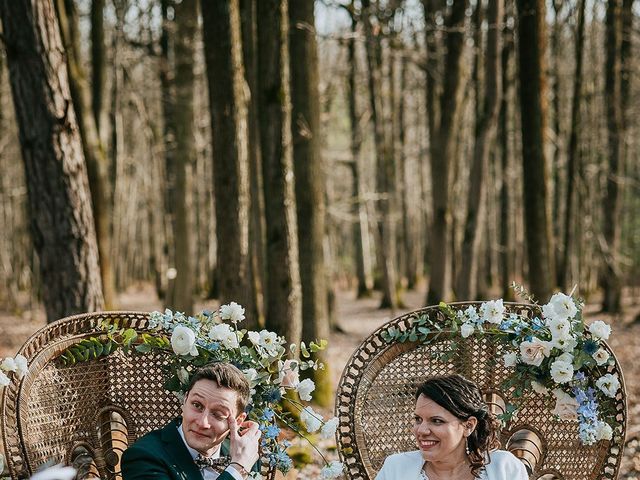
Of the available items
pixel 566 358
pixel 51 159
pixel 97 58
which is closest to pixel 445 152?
pixel 97 58

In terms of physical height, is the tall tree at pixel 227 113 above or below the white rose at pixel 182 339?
above

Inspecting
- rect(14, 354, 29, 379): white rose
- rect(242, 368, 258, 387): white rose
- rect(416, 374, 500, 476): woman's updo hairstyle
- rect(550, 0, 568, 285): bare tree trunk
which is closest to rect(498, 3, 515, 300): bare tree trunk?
rect(550, 0, 568, 285): bare tree trunk

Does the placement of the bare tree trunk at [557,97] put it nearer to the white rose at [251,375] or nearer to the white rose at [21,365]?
the white rose at [251,375]

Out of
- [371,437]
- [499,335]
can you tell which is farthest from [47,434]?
[499,335]

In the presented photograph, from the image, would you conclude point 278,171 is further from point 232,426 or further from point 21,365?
point 232,426

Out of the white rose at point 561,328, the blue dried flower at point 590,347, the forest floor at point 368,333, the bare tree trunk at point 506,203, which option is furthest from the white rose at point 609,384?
the bare tree trunk at point 506,203

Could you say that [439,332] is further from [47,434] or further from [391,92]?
[391,92]

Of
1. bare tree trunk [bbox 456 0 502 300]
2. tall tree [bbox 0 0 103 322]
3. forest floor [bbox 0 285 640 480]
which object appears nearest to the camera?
tall tree [bbox 0 0 103 322]

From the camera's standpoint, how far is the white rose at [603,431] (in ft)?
11.2

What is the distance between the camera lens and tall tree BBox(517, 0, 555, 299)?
8.73 meters

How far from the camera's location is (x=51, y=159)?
544cm

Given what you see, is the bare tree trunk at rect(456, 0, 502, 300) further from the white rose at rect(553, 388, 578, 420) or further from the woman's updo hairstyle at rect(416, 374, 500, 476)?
the woman's updo hairstyle at rect(416, 374, 500, 476)

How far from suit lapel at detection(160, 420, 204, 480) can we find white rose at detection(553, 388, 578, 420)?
1709 millimetres

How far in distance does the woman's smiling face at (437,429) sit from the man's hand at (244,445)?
677mm
